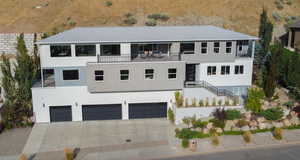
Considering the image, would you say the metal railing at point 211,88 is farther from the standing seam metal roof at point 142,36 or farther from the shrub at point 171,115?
the standing seam metal roof at point 142,36

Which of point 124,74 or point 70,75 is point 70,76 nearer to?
point 70,75

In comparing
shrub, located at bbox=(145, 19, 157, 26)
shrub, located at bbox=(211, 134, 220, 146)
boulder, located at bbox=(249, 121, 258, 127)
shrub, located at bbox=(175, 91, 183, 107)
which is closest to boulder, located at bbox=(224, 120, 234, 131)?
boulder, located at bbox=(249, 121, 258, 127)

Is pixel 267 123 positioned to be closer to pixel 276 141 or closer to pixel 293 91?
pixel 276 141

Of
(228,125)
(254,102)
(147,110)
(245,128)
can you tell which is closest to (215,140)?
(228,125)

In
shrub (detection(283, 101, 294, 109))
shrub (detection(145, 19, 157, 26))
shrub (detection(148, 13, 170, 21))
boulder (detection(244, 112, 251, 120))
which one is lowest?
Result: boulder (detection(244, 112, 251, 120))

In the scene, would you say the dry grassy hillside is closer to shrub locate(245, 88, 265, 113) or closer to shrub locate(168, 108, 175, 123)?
shrub locate(245, 88, 265, 113)

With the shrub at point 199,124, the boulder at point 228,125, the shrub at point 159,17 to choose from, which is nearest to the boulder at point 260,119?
the boulder at point 228,125
